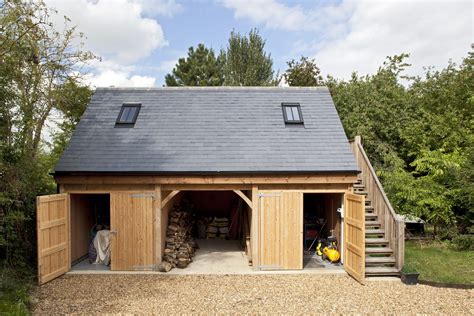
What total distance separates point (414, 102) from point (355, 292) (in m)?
10.3

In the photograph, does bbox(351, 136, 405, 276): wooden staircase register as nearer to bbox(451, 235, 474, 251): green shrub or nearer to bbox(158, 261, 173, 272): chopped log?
bbox(451, 235, 474, 251): green shrub

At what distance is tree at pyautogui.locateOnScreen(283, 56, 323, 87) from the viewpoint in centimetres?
2080

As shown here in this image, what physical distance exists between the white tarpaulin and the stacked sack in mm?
4500

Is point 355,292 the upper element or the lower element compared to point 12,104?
lower

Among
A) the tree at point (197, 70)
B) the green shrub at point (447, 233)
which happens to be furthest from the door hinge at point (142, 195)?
the tree at point (197, 70)

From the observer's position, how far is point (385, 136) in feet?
45.4

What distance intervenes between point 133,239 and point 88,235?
258 centimetres

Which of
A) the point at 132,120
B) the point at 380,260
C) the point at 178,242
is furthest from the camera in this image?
the point at 132,120

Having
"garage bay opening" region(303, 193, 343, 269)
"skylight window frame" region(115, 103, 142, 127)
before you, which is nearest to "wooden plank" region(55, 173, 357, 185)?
"garage bay opening" region(303, 193, 343, 269)

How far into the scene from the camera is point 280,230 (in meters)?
8.65

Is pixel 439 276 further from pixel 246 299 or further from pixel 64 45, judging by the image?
pixel 64 45

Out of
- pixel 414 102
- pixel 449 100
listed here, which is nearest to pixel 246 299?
pixel 414 102

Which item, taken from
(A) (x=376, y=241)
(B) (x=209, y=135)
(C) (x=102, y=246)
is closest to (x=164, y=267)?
(C) (x=102, y=246)

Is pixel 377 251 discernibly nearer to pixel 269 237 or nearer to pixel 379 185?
pixel 379 185
